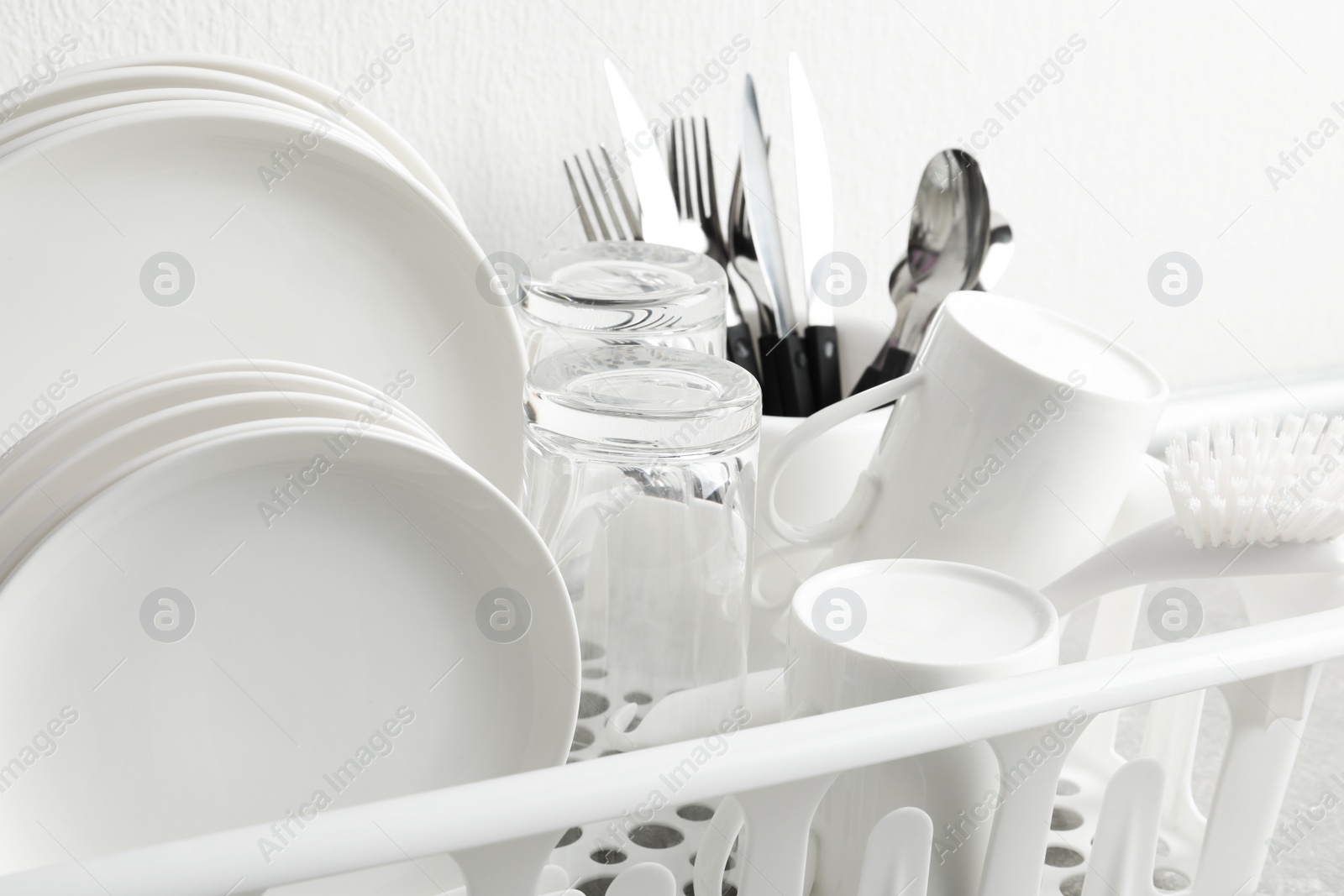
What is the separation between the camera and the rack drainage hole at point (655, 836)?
0.43 metres

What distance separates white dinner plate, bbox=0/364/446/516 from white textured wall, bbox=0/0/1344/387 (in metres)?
0.30

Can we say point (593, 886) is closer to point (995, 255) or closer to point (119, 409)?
point (119, 409)

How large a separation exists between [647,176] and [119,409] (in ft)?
1.06

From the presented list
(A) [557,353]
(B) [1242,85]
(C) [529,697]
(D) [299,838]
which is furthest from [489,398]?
(B) [1242,85]

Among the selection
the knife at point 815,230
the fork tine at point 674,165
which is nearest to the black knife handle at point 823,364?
the knife at point 815,230

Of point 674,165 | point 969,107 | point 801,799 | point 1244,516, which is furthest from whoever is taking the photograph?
point 969,107

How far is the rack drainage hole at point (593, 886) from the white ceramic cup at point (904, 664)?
76 millimetres

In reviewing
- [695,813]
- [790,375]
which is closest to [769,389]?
[790,375]

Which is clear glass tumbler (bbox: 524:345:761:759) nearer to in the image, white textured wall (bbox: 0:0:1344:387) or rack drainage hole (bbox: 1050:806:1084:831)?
rack drainage hole (bbox: 1050:806:1084:831)

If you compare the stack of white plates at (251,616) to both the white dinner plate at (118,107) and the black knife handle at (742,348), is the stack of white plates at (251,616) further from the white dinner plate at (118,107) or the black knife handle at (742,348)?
the black knife handle at (742,348)

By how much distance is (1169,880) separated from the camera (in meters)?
0.47

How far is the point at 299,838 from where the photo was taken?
257 mm

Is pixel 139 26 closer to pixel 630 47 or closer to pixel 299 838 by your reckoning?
pixel 630 47

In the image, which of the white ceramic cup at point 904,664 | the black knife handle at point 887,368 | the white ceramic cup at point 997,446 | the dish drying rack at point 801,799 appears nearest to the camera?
the dish drying rack at point 801,799
